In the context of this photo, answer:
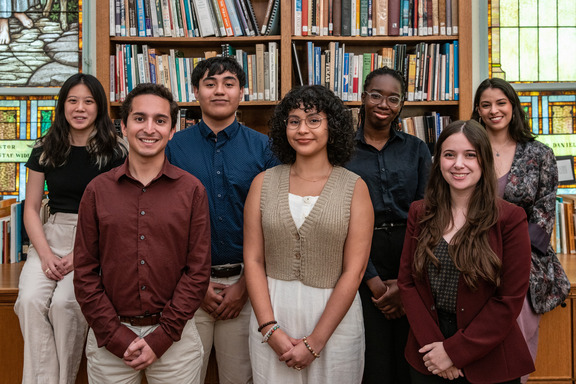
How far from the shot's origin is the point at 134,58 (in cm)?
296

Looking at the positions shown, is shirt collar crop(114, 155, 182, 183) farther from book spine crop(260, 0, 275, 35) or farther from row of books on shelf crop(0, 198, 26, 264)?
book spine crop(260, 0, 275, 35)

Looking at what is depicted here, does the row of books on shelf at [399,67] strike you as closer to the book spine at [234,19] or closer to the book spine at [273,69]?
the book spine at [273,69]

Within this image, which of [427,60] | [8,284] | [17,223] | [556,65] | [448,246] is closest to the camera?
[448,246]

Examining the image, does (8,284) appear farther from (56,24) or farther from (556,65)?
(556,65)

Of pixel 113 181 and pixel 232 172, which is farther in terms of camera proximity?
pixel 232 172

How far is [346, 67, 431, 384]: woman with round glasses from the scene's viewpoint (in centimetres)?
191

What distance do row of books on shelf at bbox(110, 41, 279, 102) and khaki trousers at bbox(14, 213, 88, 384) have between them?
4.56 ft

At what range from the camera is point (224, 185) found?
1.92m

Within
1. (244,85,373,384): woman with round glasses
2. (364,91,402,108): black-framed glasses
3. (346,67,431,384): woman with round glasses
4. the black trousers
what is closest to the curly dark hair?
(244,85,373,384): woman with round glasses

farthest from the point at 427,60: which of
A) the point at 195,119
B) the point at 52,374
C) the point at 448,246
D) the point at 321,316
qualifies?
the point at 52,374

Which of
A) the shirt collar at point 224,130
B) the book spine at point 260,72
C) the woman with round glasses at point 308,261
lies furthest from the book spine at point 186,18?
the woman with round glasses at point 308,261

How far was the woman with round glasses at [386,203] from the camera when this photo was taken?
191 centimetres

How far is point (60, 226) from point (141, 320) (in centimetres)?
73

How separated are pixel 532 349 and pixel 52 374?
190 cm
